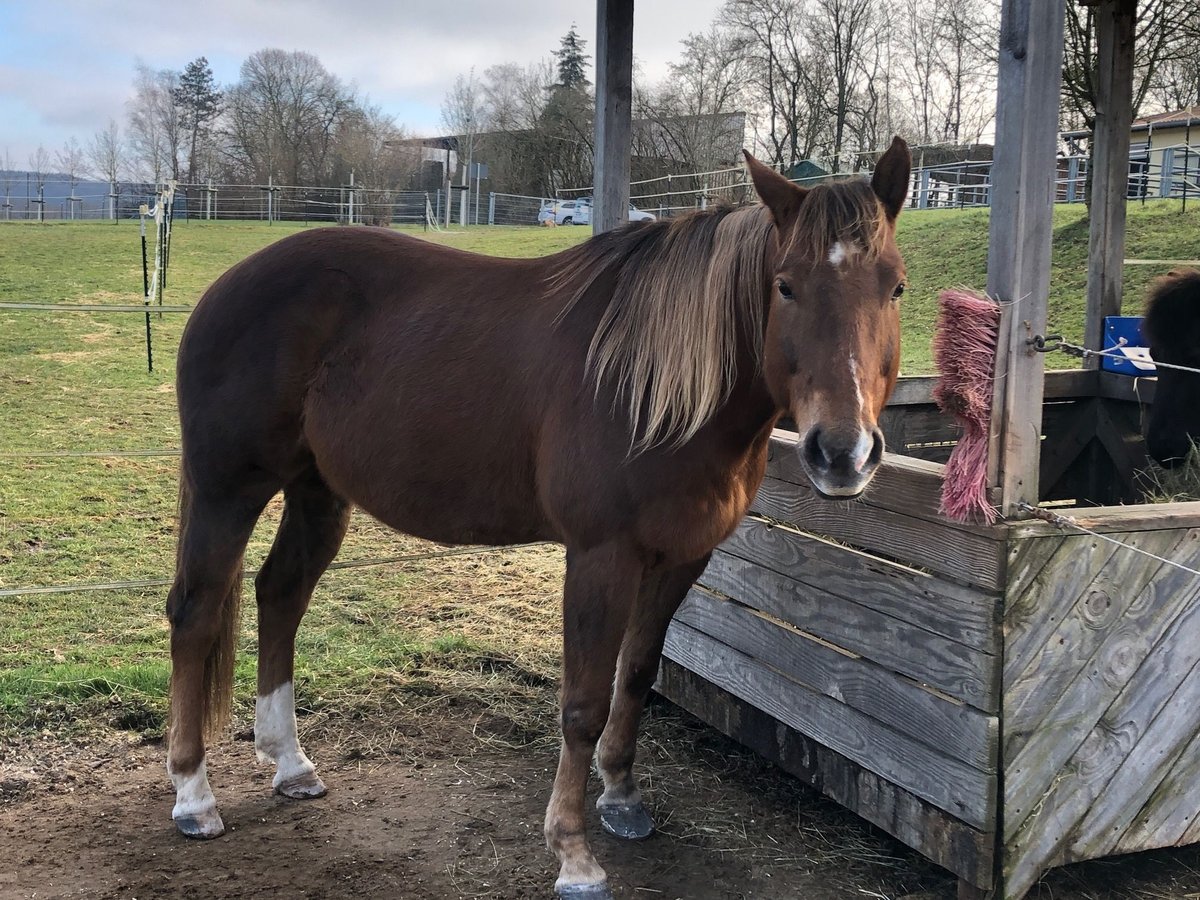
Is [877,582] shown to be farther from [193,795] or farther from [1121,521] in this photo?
[193,795]

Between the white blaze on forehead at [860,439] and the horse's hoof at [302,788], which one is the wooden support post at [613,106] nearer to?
the white blaze on forehead at [860,439]

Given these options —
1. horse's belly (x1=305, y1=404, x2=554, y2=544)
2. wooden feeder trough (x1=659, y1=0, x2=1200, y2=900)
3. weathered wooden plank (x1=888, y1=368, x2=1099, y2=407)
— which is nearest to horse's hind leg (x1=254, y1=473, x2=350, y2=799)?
horse's belly (x1=305, y1=404, x2=554, y2=544)

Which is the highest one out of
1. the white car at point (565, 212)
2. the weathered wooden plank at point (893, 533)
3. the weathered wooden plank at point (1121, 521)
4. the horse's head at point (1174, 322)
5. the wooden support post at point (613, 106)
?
the white car at point (565, 212)

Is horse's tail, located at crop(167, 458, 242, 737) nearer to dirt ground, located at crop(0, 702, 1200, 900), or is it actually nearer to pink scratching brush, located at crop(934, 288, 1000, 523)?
dirt ground, located at crop(0, 702, 1200, 900)

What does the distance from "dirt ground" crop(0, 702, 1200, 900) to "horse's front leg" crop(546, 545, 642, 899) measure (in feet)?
0.53

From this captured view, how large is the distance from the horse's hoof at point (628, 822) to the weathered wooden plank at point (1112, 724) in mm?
1072

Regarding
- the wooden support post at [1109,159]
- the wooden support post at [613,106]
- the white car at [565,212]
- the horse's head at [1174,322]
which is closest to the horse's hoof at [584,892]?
the wooden support post at [613,106]

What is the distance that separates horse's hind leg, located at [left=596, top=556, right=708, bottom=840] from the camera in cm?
279

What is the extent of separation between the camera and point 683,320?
237 centimetres

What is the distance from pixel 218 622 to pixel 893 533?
2.14 m

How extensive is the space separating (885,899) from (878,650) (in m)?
0.67

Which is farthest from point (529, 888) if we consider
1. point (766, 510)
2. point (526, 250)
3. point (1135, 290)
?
point (526, 250)

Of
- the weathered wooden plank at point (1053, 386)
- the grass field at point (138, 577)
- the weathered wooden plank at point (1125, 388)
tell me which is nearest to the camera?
the grass field at point (138, 577)

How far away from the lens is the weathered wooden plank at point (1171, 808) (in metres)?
2.39
